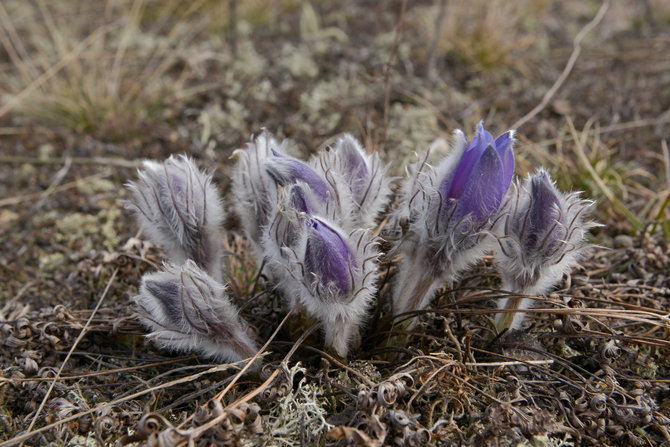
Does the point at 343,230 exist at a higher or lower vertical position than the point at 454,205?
lower

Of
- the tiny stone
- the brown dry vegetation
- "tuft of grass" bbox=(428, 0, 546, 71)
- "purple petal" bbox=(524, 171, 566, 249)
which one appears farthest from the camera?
"tuft of grass" bbox=(428, 0, 546, 71)

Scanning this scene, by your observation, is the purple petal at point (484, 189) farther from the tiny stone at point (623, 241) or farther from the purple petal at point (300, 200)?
the tiny stone at point (623, 241)

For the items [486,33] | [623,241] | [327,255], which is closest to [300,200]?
[327,255]

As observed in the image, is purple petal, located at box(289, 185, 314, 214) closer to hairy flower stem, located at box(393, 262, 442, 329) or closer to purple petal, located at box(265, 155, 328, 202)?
purple petal, located at box(265, 155, 328, 202)

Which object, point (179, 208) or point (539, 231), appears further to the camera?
point (179, 208)

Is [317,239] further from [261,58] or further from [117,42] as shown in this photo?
[117,42]

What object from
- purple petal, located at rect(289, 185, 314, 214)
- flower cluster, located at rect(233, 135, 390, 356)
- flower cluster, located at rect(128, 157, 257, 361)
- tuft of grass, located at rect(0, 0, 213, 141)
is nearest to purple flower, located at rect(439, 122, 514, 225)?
flower cluster, located at rect(233, 135, 390, 356)

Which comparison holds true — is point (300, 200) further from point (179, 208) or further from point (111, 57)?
point (111, 57)
